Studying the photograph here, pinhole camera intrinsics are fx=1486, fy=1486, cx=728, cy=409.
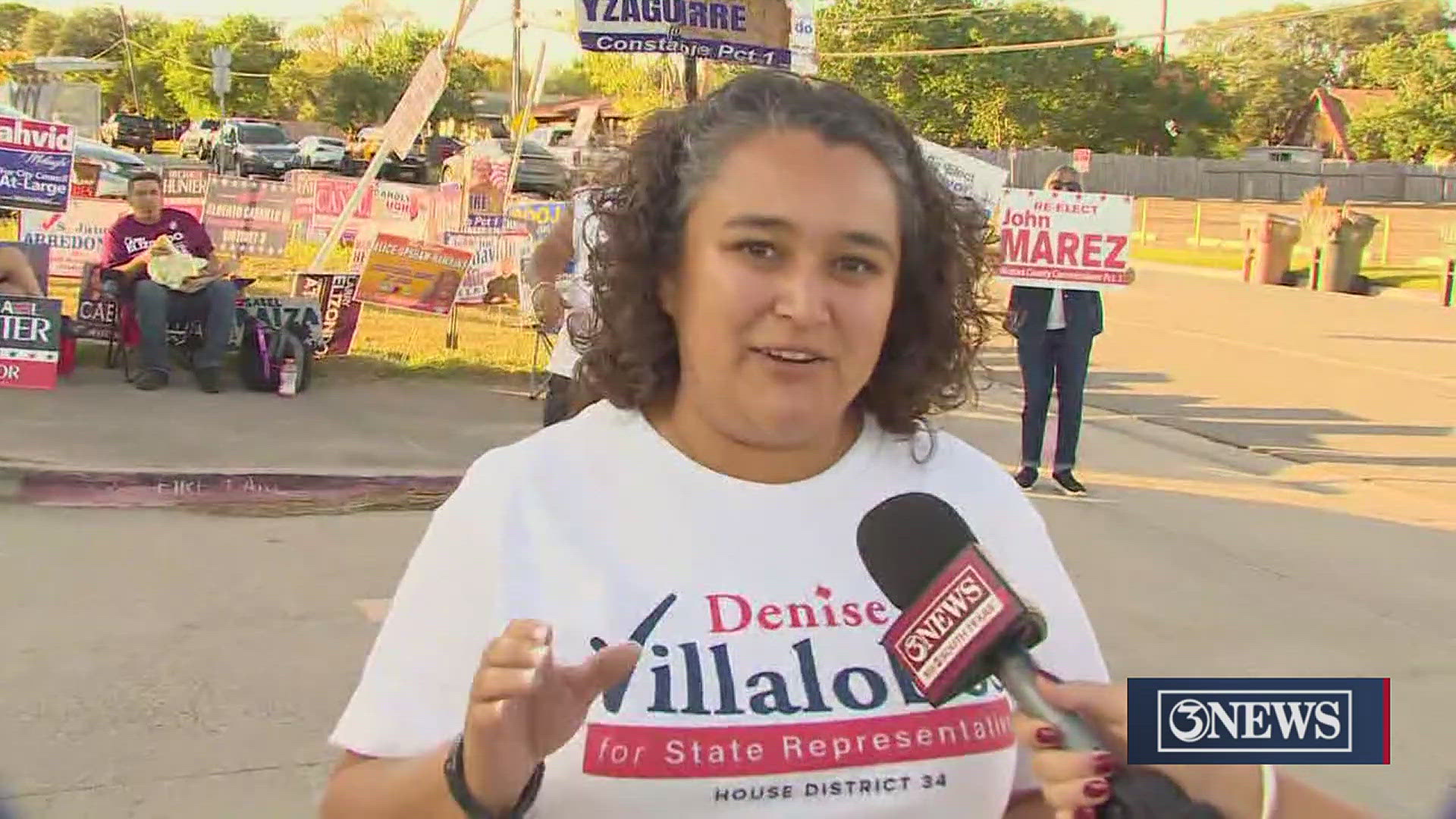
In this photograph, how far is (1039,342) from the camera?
8680mm

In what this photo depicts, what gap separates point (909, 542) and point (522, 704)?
478 mm

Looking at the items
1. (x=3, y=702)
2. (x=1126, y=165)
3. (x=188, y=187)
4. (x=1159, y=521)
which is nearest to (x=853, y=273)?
(x=3, y=702)

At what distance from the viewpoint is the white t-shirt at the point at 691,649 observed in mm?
1720

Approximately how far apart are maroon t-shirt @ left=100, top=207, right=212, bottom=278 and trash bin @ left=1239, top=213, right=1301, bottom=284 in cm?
1966

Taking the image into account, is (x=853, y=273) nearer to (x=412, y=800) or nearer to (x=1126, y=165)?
(x=412, y=800)

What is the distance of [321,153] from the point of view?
4119cm

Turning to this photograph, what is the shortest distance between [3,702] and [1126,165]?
176 ft

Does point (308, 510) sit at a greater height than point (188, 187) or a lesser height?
lesser

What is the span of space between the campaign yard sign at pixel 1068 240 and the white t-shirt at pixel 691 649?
21.9 ft

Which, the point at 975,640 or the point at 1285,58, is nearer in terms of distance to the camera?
the point at 975,640

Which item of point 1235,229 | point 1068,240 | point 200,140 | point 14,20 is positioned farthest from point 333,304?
point 14,20

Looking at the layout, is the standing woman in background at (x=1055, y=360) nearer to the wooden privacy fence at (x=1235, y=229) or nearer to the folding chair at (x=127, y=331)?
the folding chair at (x=127, y=331)

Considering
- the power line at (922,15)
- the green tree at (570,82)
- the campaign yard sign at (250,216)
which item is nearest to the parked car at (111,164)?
the campaign yard sign at (250,216)

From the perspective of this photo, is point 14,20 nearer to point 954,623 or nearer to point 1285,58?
point 1285,58
